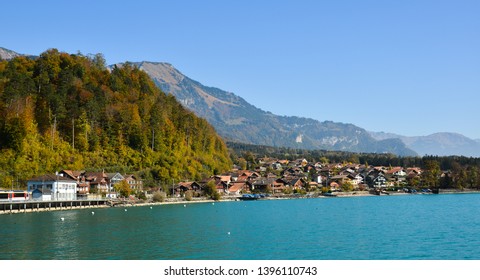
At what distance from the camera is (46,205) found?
70375 millimetres

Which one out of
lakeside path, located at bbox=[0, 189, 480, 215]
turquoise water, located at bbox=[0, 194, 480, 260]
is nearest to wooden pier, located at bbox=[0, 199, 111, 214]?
lakeside path, located at bbox=[0, 189, 480, 215]

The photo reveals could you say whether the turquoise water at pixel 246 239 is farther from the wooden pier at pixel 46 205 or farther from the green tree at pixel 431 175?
the green tree at pixel 431 175

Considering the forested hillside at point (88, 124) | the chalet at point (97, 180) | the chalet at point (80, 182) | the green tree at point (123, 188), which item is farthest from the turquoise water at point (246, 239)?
the green tree at point (123, 188)

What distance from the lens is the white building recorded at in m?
70.9

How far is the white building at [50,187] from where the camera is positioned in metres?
70.9

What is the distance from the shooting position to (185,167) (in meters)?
102

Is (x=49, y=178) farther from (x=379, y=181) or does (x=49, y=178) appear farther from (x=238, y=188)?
(x=379, y=181)

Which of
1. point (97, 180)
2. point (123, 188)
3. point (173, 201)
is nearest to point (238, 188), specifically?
point (173, 201)

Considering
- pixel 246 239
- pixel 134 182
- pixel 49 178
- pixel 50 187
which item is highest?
pixel 49 178

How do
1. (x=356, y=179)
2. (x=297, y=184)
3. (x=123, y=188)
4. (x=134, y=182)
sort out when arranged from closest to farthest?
1. (x=123, y=188)
2. (x=134, y=182)
3. (x=297, y=184)
4. (x=356, y=179)

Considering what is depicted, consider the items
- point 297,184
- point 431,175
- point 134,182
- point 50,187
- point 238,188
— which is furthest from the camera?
point 431,175

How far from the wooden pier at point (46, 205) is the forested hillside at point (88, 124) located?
6258 millimetres

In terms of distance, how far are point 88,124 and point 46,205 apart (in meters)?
22.0

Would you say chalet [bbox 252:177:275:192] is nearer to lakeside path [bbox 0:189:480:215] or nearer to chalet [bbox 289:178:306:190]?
chalet [bbox 289:178:306:190]
